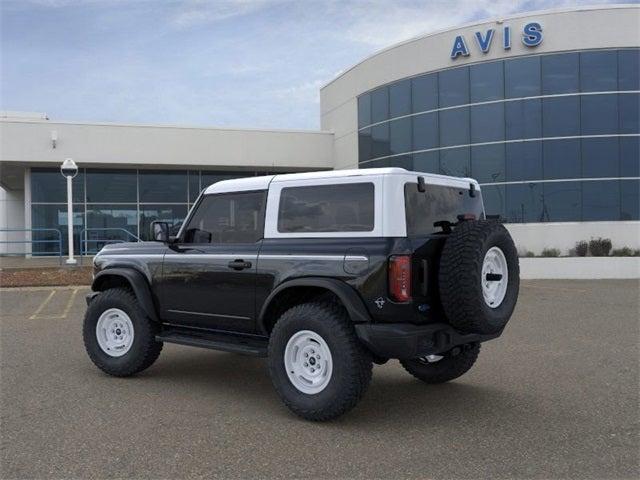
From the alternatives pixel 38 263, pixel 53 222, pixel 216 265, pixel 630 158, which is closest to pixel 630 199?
pixel 630 158

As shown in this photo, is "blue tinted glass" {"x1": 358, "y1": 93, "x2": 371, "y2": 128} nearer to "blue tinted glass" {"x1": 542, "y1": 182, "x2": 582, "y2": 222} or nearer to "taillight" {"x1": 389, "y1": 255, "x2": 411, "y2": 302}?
"blue tinted glass" {"x1": 542, "y1": 182, "x2": 582, "y2": 222}

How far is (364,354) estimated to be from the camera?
4871mm

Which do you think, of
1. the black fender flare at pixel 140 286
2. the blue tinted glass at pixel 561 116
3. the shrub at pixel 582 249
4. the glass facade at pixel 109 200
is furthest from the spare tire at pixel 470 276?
the glass facade at pixel 109 200

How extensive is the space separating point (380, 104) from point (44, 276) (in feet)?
47.7

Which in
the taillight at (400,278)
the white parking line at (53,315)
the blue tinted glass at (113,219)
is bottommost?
the white parking line at (53,315)

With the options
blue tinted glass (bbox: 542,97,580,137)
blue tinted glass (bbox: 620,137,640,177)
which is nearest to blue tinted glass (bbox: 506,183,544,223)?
blue tinted glass (bbox: 542,97,580,137)

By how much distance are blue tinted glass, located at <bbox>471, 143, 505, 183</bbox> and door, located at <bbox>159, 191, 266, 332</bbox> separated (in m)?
17.5

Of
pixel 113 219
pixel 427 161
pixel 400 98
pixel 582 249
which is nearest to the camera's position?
pixel 582 249

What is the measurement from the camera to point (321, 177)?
214 inches

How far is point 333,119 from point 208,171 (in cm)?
614

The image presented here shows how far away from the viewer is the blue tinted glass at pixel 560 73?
839 inches

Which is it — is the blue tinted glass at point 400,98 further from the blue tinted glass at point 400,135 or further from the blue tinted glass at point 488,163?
the blue tinted glass at point 488,163

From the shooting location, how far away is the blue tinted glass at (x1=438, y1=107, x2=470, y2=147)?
22.7 m

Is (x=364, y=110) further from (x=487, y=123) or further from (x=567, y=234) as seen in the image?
(x=567, y=234)
